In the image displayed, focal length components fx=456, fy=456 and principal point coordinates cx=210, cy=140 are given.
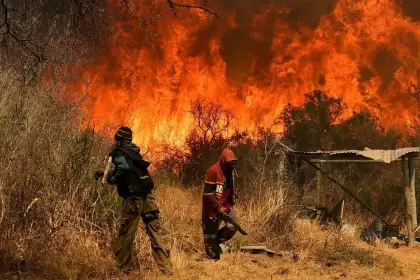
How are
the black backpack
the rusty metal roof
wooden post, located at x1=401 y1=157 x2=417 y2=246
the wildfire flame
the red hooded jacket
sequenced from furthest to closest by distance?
the wildfire flame < wooden post, located at x1=401 y1=157 x2=417 y2=246 < the rusty metal roof < the red hooded jacket < the black backpack

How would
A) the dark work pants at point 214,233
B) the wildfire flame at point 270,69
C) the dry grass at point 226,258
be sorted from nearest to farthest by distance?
the dry grass at point 226,258, the dark work pants at point 214,233, the wildfire flame at point 270,69

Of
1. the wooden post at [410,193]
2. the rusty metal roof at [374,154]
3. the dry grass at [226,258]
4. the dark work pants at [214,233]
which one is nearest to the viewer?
the dry grass at [226,258]

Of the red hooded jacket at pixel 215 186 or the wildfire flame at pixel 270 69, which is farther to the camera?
the wildfire flame at pixel 270 69

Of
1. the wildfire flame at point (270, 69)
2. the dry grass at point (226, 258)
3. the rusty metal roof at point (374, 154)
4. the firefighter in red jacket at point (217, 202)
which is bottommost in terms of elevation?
the dry grass at point (226, 258)

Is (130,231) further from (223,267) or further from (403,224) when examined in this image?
(403,224)

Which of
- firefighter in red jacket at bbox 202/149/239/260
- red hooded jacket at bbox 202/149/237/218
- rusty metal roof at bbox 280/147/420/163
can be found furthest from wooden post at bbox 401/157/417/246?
red hooded jacket at bbox 202/149/237/218

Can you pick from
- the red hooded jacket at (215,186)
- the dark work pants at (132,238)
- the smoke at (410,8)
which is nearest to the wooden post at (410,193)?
the red hooded jacket at (215,186)

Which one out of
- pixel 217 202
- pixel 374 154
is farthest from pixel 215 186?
pixel 374 154

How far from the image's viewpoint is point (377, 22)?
2520cm

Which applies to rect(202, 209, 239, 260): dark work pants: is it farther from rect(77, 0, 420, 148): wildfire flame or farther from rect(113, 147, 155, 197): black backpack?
rect(77, 0, 420, 148): wildfire flame

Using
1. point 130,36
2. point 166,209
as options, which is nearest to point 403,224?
point 166,209

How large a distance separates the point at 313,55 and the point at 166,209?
1760cm

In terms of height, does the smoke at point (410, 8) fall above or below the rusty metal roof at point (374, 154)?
above

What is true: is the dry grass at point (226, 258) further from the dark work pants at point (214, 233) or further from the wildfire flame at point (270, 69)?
the wildfire flame at point (270, 69)
